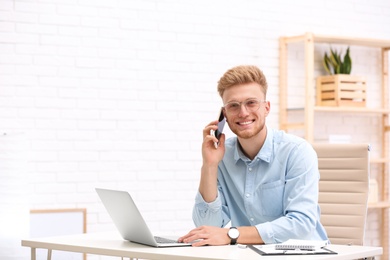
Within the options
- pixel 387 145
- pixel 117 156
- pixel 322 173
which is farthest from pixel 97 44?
pixel 387 145

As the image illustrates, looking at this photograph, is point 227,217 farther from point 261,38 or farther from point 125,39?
point 261,38

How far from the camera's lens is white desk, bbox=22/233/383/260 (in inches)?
93.3

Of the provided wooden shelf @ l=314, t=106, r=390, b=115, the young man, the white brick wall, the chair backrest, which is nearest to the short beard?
the young man

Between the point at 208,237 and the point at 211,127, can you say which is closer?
the point at 208,237

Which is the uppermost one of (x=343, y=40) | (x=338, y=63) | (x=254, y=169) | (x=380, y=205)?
(x=343, y=40)

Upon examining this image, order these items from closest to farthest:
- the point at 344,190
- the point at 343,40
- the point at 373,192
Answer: the point at 344,190 → the point at 343,40 → the point at 373,192

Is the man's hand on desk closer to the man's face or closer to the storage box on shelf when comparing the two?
the man's face

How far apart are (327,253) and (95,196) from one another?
2724mm

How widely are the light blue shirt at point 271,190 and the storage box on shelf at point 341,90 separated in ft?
8.58

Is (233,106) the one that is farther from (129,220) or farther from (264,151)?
(129,220)

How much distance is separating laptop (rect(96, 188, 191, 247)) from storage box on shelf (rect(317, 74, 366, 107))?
317 centimetres

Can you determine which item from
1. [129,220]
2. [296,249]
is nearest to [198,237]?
[129,220]

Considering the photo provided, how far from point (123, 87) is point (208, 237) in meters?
2.51

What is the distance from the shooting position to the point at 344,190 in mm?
3830
